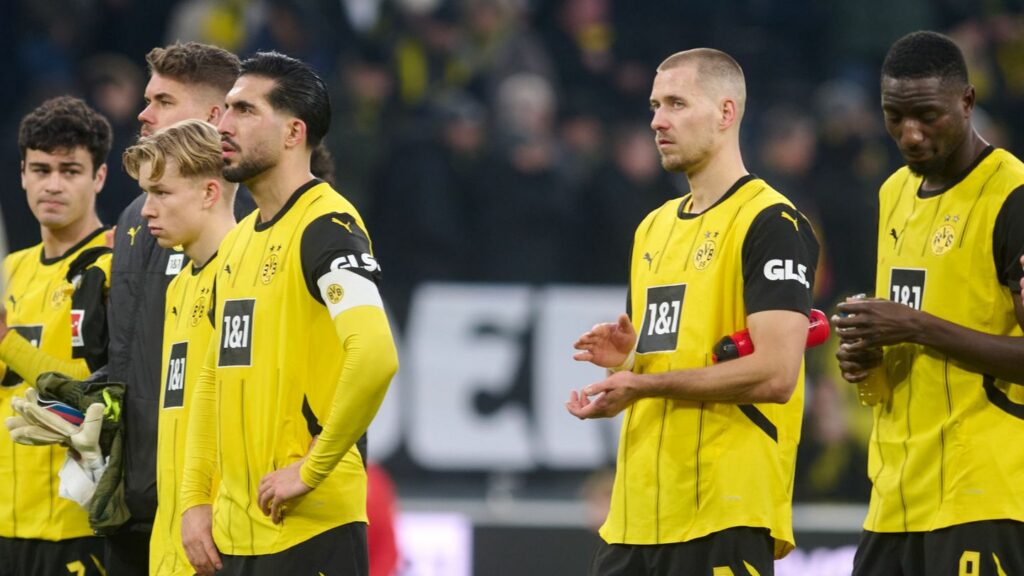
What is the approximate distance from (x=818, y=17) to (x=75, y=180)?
918 centimetres

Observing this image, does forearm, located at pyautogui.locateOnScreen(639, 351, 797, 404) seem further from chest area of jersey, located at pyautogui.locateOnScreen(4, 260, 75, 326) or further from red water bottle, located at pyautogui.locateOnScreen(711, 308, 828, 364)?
chest area of jersey, located at pyautogui.locateOnScreen(4, 260, 75, 326)

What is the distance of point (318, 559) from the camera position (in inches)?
178

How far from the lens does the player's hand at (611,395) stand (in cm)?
459

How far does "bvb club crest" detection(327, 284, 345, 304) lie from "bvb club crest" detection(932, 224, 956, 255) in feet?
6.32

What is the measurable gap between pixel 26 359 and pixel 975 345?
3.57m

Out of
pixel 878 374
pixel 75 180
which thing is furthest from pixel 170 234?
pixel 878 374

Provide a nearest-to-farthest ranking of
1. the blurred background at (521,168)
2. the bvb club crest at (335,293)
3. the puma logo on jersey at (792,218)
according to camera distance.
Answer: the bvb club crest at (335,293), the puma logo on jersey at (792,218), the blurred background at (521,168)

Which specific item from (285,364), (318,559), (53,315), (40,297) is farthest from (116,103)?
(318,559)

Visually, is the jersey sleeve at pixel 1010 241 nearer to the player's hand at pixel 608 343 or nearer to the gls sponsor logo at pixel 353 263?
the player's hand at pixel 608 343

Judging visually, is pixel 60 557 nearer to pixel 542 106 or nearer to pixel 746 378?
pixel 746 378

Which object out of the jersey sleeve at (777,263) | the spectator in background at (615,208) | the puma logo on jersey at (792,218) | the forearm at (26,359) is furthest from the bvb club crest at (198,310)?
the spectator in background at (615,208)

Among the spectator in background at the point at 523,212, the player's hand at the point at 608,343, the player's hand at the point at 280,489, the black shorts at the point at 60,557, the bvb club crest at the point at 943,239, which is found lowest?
the black shorts at the point at 60,557

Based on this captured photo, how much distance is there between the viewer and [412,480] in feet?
34.8

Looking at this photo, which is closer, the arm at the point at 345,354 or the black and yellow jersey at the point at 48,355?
the arm at the point at 345,354
